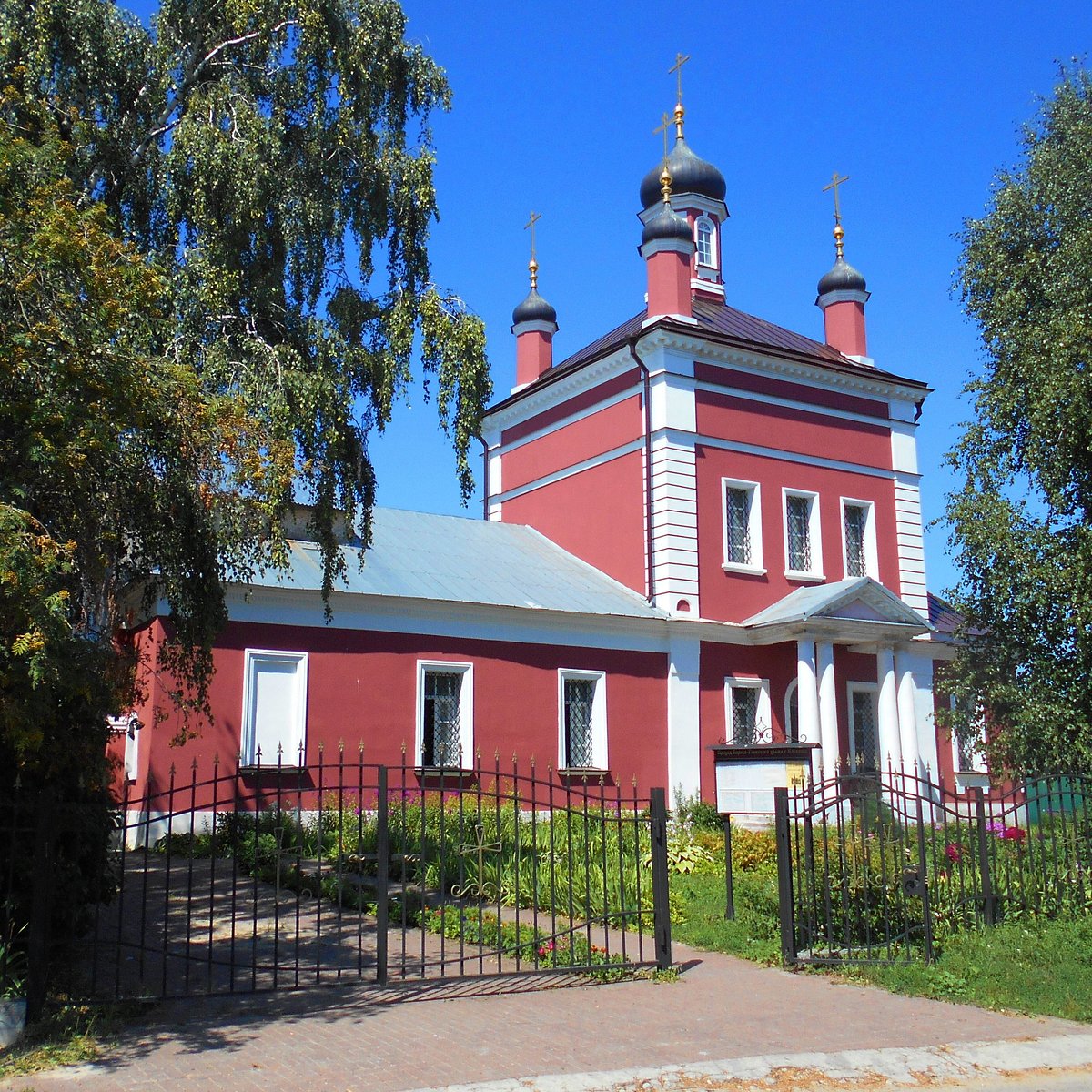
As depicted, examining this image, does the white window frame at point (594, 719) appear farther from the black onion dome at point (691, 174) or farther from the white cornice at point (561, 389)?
the black onion dome at point (691, 174)

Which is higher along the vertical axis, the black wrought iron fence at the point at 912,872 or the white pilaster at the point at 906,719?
the white pilaster at the point at 906,719

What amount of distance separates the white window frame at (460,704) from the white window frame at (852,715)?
8096 millimetres

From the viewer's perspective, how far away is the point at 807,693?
21.2 metres

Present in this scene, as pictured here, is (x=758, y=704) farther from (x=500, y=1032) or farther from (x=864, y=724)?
(x=500, y=1032)

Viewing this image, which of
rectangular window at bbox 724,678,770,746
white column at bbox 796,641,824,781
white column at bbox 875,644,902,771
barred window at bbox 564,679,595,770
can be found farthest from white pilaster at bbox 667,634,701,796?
white column at bbox 875,644,902,771

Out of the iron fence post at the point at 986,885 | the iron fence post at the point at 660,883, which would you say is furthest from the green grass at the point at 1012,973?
the iron fence post at the point at 660,883

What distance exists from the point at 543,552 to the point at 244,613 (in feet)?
27.0

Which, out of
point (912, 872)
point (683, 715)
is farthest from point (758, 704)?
point (912, 872)

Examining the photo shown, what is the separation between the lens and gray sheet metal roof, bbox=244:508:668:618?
18.8 meters

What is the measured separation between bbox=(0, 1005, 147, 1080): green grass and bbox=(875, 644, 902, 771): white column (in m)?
17.2

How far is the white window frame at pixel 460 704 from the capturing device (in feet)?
61.2

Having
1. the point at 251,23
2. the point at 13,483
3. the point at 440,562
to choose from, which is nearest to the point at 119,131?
the point at 251,23

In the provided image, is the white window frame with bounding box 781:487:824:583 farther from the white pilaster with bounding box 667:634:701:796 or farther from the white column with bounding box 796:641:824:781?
the white pilaster with bounding box 667:634:701:796

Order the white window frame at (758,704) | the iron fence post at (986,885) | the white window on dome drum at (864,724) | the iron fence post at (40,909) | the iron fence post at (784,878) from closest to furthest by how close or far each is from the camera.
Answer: the iron fence post at (40,909), the iron fence post at (784,878), the iron fence post at (986,885), the white window frame at (758,704), the white window on dome drum at (864,724)
